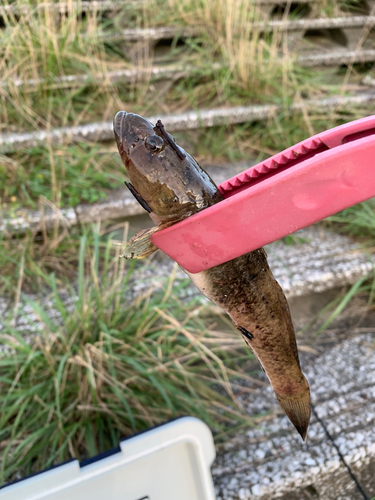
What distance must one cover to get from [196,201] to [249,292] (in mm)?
148

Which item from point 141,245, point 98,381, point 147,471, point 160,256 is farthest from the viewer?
point 160,256

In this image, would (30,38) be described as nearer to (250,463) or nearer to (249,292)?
(249,292)

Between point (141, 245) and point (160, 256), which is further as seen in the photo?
point (160, 256)

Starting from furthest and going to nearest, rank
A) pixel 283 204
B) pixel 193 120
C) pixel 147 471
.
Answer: pixel 193 120
pixel 147 471
pixel 283 204

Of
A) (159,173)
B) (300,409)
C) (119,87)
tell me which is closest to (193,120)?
(119,87)

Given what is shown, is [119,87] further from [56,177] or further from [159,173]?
[159,173]

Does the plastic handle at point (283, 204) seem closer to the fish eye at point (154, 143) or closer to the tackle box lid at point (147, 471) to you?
the fish eye at point (154, 143)

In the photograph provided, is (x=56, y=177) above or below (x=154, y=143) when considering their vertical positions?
below

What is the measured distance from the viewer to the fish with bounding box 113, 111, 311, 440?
0.52 m

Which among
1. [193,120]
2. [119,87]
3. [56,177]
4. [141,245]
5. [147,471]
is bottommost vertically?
[147,471]

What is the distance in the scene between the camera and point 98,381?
1.10 meters

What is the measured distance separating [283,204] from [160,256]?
122 centimetres

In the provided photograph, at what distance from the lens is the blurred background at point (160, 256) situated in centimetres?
108

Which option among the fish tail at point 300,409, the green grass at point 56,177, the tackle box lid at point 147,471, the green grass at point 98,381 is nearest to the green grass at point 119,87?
the green grass at point 56,177
